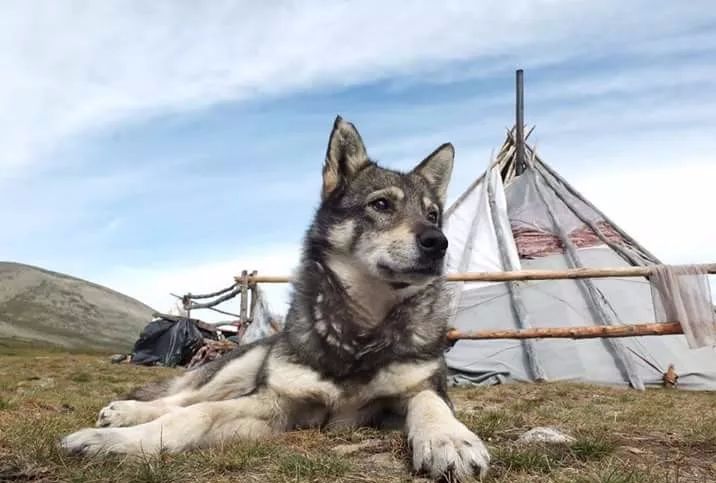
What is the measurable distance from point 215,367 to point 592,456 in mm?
2862

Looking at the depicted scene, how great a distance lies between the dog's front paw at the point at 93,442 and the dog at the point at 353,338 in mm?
230

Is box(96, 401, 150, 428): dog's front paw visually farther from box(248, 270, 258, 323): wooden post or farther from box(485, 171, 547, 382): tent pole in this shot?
box(248, 270, 258, 323): wooden post

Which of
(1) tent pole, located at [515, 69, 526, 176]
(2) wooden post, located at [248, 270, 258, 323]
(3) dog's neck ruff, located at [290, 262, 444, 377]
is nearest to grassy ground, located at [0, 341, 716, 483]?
(3) dog's neck ruff, located at [290, 262, 444, 377]

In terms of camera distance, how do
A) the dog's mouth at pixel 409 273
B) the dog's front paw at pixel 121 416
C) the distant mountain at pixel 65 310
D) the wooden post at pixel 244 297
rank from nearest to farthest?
the dog's mouth at pixel 409 273, the dog's front paw at pixel 121 416, the wooden post at pixel 244 297, the distant mountain at pixel 65 310

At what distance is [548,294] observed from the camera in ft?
40.5

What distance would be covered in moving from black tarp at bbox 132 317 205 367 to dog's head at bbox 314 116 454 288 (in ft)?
43.5

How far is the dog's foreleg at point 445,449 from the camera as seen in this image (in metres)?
2.78

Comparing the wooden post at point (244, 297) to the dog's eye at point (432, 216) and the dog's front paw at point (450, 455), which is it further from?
the dog's front paw at point (450, 455)

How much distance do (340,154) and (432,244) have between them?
1.17 meters

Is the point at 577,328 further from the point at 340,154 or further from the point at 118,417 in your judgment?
the point at 118,417

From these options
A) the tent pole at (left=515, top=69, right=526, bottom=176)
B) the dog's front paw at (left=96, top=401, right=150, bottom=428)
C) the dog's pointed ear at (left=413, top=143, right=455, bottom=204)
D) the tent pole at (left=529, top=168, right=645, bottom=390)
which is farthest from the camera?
the tent pole at (left=515, top=69, right=526, bottom=176)

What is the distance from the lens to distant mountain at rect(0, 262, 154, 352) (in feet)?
250

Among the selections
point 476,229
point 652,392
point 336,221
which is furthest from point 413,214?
point 476,229

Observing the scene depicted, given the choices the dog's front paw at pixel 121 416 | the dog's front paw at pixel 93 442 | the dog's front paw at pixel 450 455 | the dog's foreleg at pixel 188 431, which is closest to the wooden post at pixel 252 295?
the dog's front paw at pixel 121 416
